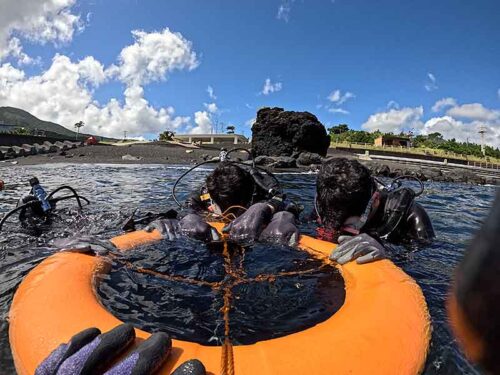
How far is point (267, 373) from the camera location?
1.74 metres

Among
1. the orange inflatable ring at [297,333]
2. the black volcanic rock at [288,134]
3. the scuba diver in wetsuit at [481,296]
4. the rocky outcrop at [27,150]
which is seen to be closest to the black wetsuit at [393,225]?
the orange inflatable ring at [297,333]

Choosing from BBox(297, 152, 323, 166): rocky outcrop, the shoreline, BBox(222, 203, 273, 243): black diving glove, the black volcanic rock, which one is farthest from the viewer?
the black volcanic rock

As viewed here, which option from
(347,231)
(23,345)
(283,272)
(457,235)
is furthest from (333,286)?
(457,235)

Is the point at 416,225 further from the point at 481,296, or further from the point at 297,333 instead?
the point at 481,296

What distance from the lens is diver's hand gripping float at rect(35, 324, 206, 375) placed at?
167 cm

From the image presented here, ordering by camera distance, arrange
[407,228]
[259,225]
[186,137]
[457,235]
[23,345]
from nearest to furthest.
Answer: [23,345], [259,225], [407,228], [457,235], [186,137]

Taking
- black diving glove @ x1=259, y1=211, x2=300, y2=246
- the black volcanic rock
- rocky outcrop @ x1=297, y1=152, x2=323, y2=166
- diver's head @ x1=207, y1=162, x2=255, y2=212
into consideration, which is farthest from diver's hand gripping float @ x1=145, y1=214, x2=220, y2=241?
the black volcanic rock

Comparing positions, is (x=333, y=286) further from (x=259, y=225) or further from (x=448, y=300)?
(x=448, y=300)

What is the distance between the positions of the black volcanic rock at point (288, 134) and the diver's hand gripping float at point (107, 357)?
2581 cm

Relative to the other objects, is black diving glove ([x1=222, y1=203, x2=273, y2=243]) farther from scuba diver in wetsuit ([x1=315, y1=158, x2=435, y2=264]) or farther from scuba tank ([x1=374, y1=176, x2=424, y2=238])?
scuba tank ([x1=374, y1=176, x2=424, y2=238])

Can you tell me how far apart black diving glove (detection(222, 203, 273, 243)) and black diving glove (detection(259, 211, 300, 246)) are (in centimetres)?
9

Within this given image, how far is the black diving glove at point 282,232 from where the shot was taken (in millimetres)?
4109

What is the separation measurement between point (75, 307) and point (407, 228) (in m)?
4.34

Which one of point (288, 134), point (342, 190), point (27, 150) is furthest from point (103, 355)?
point (27, 150)
